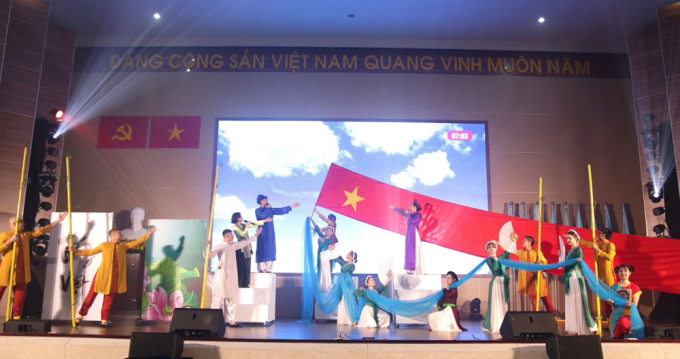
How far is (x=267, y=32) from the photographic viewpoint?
31.9ft

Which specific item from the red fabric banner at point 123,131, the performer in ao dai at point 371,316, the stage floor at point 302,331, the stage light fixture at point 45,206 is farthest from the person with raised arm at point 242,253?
the stage light fixture at point 45,206

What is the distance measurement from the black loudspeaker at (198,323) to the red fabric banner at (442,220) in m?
4.20

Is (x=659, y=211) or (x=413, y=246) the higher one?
(x=659, y=211)

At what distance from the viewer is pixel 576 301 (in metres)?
6.43

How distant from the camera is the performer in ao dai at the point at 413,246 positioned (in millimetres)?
8172

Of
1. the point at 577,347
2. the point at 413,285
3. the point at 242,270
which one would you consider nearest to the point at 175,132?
the point at 242,270

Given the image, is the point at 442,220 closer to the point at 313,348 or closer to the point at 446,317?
the point at 446,317

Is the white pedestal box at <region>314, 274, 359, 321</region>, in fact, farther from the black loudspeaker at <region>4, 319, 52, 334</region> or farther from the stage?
the black loudspeaker at <region>4, 319, 52, 334</region>

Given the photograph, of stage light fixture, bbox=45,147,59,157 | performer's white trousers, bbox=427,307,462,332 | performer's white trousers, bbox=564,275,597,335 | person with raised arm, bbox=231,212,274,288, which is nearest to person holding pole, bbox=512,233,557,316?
performer's white trousers, bbox=564,275,597,335

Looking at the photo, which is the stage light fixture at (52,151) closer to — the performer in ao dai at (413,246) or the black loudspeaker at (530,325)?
the performer in ao dai at (413,246)

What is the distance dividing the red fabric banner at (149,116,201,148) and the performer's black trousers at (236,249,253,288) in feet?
8.99

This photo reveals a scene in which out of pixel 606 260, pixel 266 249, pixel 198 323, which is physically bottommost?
pixel 198 323

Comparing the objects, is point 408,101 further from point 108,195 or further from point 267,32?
point 108,195

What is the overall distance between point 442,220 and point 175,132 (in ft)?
16.5
